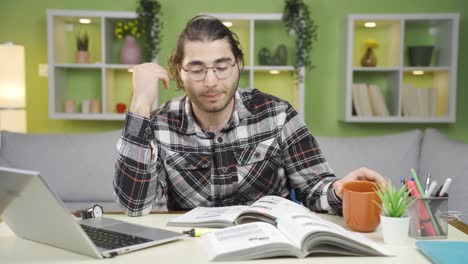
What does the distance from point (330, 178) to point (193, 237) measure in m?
0.60

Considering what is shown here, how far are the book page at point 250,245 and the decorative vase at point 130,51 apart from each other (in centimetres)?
272

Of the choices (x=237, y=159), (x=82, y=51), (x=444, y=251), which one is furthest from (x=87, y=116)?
(x=444, y=251)

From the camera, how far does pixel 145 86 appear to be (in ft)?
4.60

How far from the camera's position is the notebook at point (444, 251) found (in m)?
0.82

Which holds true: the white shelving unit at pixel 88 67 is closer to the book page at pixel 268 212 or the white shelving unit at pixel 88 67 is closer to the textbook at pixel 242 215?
the textbook at pixel 242 215

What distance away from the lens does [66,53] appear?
3.63 metres

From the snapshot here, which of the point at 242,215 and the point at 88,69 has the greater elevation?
the point at 88,69

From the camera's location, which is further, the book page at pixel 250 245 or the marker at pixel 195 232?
the marker at pixel 195 232

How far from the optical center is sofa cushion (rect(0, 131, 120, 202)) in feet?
9.09

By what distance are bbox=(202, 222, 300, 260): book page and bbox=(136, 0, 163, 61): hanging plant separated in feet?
8.80

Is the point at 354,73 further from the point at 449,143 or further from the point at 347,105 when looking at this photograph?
the point at 449,143

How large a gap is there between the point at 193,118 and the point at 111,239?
2.22 ft

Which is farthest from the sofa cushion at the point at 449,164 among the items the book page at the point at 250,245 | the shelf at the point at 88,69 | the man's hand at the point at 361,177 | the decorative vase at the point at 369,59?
the shelf at the point at 88,69

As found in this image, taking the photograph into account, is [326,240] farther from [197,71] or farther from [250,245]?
[197,71]
